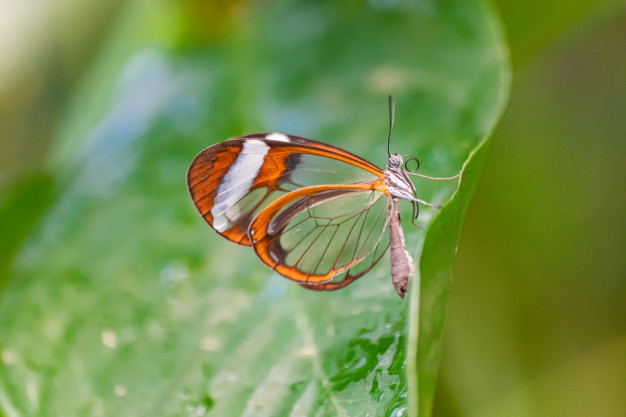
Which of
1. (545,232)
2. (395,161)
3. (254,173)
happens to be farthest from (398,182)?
(545,232)

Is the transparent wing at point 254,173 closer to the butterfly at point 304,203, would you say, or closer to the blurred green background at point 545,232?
the butterfly at point 304,203

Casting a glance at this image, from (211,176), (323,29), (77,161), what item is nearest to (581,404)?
(211,176)

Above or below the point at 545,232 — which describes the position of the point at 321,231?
below

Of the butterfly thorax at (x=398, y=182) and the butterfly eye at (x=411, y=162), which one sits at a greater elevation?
the butterfly eye at (x=411, y=162)

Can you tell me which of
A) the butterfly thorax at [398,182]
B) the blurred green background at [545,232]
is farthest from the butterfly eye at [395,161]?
the blurred green background at [545,232]

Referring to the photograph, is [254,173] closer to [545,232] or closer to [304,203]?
[304,203]

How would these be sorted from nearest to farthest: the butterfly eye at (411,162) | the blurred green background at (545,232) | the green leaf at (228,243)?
the green leaf at (228,243), the butterfly eye at (411,162), the blurred green background at (545,232)
